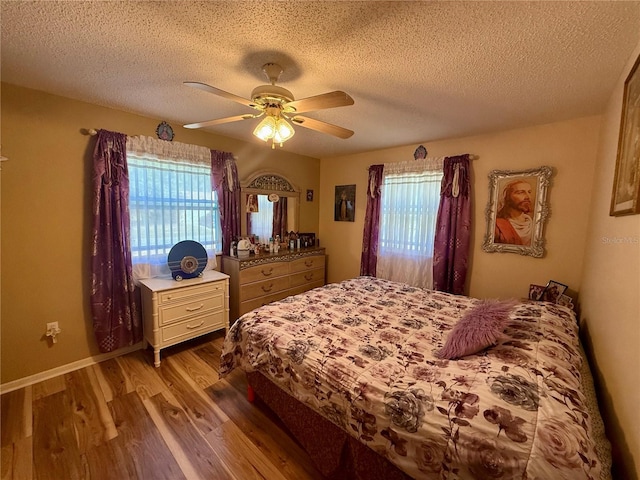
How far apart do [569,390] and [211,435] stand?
195cm

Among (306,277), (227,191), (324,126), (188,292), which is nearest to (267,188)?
(227,191)

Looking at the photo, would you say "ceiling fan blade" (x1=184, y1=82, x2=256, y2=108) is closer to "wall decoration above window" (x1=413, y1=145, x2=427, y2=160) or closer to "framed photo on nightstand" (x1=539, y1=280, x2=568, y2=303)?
"wall decoration above window" (x1=413, y1=145, x2=427, y2=160)

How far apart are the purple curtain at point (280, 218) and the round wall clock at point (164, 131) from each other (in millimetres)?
1509

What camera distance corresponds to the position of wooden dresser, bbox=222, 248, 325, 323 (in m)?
3.03

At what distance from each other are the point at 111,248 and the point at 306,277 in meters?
2.31

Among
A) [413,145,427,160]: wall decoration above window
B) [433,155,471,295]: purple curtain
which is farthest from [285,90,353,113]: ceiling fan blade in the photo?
[413,145,427,160]: wall decoration above window

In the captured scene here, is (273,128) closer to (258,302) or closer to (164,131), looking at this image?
(164,131)

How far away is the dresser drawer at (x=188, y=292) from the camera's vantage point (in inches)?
93.1

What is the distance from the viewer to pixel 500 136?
2.67 m

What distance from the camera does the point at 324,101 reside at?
1402 millimetres

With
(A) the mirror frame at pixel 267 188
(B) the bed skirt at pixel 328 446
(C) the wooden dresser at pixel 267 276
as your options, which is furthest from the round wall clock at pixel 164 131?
(B) the bed skirt at pixel 328 446

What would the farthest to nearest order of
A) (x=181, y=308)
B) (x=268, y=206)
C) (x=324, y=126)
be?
(x=268, y=206) < (x=181, y=308) < (x=324, y=126)

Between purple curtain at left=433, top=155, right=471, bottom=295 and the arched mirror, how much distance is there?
2.05 metres

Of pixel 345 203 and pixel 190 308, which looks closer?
pixel 190 308
